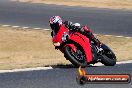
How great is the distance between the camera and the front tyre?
39.6ft

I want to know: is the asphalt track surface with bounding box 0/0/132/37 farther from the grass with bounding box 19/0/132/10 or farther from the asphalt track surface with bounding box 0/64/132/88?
the asphalt track surface with bounding box 0/64/132/88

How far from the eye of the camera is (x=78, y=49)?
12391mm

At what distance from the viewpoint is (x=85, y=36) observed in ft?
41.8

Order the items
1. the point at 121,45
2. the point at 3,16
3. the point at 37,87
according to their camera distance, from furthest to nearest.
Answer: the point at 3,16, the point at 121,45, the point at 37,87

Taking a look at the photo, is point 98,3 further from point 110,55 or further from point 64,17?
point 110,55

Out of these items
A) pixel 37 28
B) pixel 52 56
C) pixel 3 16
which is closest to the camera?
pixel 52 56

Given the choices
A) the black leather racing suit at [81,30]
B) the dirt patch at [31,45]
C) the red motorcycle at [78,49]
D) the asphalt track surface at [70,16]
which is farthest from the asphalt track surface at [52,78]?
the asphalt track surface at [70,16]

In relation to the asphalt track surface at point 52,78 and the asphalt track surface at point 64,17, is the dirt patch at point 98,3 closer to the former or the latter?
the asphalt track surface at point 64,17

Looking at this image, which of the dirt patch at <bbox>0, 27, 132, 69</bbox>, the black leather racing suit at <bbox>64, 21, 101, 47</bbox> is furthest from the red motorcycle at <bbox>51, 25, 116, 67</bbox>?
the dirt patch at <bbox>0, 27, 132, 69</bbox>

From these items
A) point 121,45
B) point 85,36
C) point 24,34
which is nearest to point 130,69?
point 85,36

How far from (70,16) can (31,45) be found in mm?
8411

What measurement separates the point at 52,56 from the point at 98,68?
581cm

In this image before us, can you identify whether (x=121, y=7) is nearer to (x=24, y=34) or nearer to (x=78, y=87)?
(x=24, y=34)

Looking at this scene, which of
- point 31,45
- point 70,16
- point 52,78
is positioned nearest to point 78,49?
point 52,78
